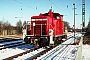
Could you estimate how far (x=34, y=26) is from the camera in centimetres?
1554

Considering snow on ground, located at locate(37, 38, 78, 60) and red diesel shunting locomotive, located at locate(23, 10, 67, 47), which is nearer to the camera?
snow on ground, located at locate(37, 38, 78, 60)

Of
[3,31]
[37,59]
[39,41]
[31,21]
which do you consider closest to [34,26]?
[31,21]

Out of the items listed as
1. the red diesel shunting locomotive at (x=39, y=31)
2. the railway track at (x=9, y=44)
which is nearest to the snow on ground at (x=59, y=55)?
the red diesel shunting locomotive at (x=39, y=31)

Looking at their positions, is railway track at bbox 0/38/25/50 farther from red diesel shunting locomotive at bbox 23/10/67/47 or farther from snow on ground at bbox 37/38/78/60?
snow on ground at bbox 37/38/78/60

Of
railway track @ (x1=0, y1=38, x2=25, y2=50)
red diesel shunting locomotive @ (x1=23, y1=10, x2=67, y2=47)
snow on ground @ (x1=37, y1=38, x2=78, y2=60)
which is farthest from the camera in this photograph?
railway track @ (x1=0, y1=38, x2=25, y2=50)

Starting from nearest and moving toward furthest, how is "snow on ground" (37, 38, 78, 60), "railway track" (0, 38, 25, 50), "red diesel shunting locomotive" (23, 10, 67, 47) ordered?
"snow on ground" (37, 38, 78, 60)
"red diesel shunting locomotive" (23, 10, 67, 47)
"railway track" (0, 38, 25, 50)

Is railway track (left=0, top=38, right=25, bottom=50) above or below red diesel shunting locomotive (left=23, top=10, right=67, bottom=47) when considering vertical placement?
below

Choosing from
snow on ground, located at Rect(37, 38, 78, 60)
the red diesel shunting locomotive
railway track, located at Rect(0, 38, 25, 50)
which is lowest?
snow on ground, located at Rect(37, 38, 78, 60)

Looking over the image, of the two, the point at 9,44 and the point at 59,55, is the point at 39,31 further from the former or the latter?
the point at 9,44

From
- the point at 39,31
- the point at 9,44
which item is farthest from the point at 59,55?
the point at 9,44

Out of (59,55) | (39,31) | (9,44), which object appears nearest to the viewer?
(59,55)

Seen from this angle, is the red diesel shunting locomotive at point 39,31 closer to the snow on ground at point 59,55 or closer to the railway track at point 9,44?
the snow on ground at point 59,55

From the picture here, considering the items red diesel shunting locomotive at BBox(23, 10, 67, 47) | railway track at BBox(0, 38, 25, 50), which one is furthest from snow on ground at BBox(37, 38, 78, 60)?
railway track at BBox(0, 38, 25, 50)

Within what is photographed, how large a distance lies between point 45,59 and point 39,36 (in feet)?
16.0
